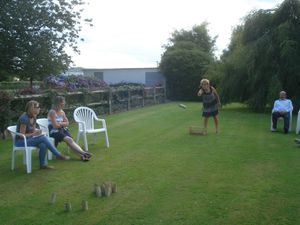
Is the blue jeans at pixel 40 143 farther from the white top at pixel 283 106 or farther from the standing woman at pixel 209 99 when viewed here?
the white top at pixel 283 106

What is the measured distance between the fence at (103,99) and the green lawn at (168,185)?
2.81 metres

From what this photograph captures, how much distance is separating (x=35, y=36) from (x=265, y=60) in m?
9.04

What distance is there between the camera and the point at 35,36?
52.6ft

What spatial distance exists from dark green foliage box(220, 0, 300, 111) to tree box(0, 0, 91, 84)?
699 centimetres

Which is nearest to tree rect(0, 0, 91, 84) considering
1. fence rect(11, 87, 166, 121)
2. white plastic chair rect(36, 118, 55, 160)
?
fence rect(11, 87, 166, 121)

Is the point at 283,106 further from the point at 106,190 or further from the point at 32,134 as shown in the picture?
the point at 106,190

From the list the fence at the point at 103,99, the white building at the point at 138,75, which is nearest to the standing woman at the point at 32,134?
the fence at the point at 103,99

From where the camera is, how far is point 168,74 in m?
28.8

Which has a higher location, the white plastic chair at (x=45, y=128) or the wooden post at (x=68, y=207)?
the white plastic chair at (x=45, y=128)

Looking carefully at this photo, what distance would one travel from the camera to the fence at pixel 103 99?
39.1 ft

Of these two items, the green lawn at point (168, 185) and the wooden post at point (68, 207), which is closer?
the green lawn at point (168, 185)

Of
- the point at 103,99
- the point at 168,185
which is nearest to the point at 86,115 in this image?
the point at 168,185

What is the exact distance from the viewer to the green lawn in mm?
4625

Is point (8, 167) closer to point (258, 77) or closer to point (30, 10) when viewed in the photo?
point (30, 10)
